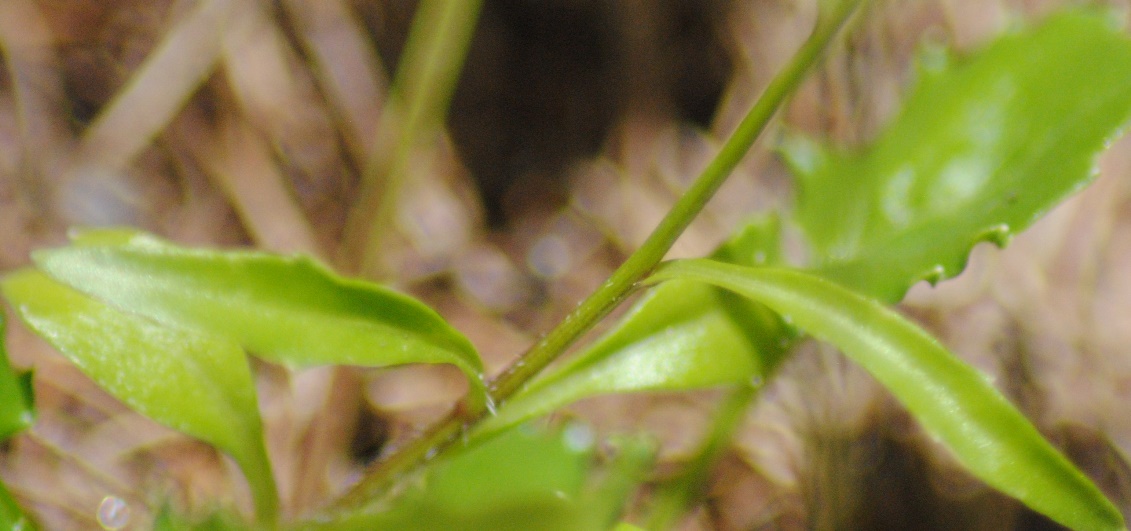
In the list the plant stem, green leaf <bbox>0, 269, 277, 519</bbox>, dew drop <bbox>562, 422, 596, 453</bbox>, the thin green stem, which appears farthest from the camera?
the thin green stem

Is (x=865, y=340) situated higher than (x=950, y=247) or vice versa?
(x=950, y=247)

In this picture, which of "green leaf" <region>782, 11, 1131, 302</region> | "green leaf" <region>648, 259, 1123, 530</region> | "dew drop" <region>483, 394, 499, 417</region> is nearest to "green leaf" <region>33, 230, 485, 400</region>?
"dew drop" <region>483, 394, 499, 417</region>

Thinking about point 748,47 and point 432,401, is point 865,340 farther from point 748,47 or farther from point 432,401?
point 748,47

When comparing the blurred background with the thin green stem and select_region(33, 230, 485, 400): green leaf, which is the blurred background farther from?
select_region(33, 230, 485, 400): green leaf

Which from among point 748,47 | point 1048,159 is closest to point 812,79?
point 748,47

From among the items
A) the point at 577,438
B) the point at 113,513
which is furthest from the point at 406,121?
the point at 113,513

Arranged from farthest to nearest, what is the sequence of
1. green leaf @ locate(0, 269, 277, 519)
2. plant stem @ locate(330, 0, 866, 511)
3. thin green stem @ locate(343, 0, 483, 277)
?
1. thin green stem @ locate(343, 0, 483, 277)
2. green leaf @ locate(0, 269, 277, 519)
3. plant stem @ locate(330, 0, 866, 511)

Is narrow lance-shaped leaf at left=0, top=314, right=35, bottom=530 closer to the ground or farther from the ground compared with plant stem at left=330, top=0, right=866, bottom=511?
closer to the ground
